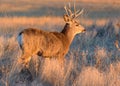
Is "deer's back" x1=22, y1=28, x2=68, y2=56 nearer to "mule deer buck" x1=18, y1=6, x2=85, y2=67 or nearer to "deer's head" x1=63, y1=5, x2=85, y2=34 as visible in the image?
"mule deer buck" x1=18, y1=6, x2=85, y2=67

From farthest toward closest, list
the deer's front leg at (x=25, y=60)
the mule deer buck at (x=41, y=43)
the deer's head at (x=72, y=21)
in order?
the deer's head at (x=72, y=21), the deer's front leg at (x=25, y=60), the mule deer buck at (x=41, y=43)

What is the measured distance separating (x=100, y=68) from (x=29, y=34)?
182 centimetres

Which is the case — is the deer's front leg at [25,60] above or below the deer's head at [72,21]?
below

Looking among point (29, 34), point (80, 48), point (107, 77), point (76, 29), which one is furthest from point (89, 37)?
point (107, 77)

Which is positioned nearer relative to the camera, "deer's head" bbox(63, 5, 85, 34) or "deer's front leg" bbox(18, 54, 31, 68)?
"deer's front leg" bbox(18, 54, 31, 68)

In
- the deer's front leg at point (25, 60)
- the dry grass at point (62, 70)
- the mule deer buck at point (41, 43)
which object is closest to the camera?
the dry grass at point (62, 70)

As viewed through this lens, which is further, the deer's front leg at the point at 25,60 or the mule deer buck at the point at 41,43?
the deer's front leg at the point at 25,60

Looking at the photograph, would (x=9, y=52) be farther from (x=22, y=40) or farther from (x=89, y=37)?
(x=89, y=37)

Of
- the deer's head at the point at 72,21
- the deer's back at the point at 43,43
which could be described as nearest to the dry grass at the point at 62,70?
the deer's back at the point at 43,43

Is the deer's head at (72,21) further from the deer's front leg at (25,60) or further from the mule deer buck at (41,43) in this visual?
the deer's front leg at (25,60)

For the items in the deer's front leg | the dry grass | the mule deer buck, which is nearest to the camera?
the dry grass

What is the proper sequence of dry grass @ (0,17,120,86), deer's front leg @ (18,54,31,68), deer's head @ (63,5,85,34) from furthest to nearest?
deer's head @ (63,5,85,34) < deer's front leg @ (18,54,31,68) < dry grass @ (0,17,120,86)

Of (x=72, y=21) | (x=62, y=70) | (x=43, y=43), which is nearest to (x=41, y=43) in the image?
(x=43, y=43)

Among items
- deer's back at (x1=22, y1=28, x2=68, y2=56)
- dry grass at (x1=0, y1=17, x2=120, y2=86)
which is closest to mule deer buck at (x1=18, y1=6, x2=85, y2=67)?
deer's back at (x1=22, y1=28, x2=68, y2=56)
